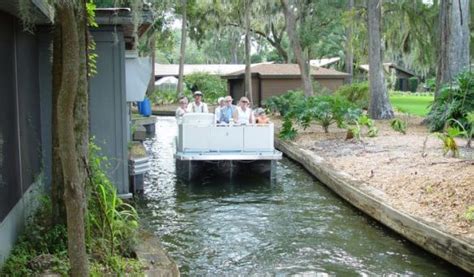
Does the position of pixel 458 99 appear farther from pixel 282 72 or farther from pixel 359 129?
pixel 282 72

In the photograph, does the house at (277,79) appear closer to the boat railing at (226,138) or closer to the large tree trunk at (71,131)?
the boat railing at (226,138)

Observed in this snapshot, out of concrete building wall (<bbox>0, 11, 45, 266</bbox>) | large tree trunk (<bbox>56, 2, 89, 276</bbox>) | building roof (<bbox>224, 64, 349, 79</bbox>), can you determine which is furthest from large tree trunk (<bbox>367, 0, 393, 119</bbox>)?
large tree trunk (<bbox>56, 2, 89, 276</bbox>)

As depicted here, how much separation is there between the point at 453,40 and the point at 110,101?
13.9m

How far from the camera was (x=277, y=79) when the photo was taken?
1329 inches

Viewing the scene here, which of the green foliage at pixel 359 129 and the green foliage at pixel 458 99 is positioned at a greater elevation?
the green foliage at pixel 458 99

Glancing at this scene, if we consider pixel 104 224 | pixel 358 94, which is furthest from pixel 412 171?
pixel 358 94

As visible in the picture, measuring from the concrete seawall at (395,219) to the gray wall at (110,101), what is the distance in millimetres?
3767

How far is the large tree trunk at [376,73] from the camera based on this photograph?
22.0 meters

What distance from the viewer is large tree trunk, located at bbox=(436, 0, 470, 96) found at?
1873cm

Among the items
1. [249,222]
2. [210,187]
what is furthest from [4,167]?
[210,187]

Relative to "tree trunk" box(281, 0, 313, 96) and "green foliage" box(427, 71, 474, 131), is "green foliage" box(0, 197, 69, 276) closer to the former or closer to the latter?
"green foliage" box(427, 71, 474, 131)

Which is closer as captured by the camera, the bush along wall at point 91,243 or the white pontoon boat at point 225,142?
the bush along wall at point 91,243

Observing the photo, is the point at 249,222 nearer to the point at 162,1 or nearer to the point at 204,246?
the point at 204,246

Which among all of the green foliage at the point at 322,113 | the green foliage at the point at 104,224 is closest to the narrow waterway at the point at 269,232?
Result: the green foliage at the point at 104,224
